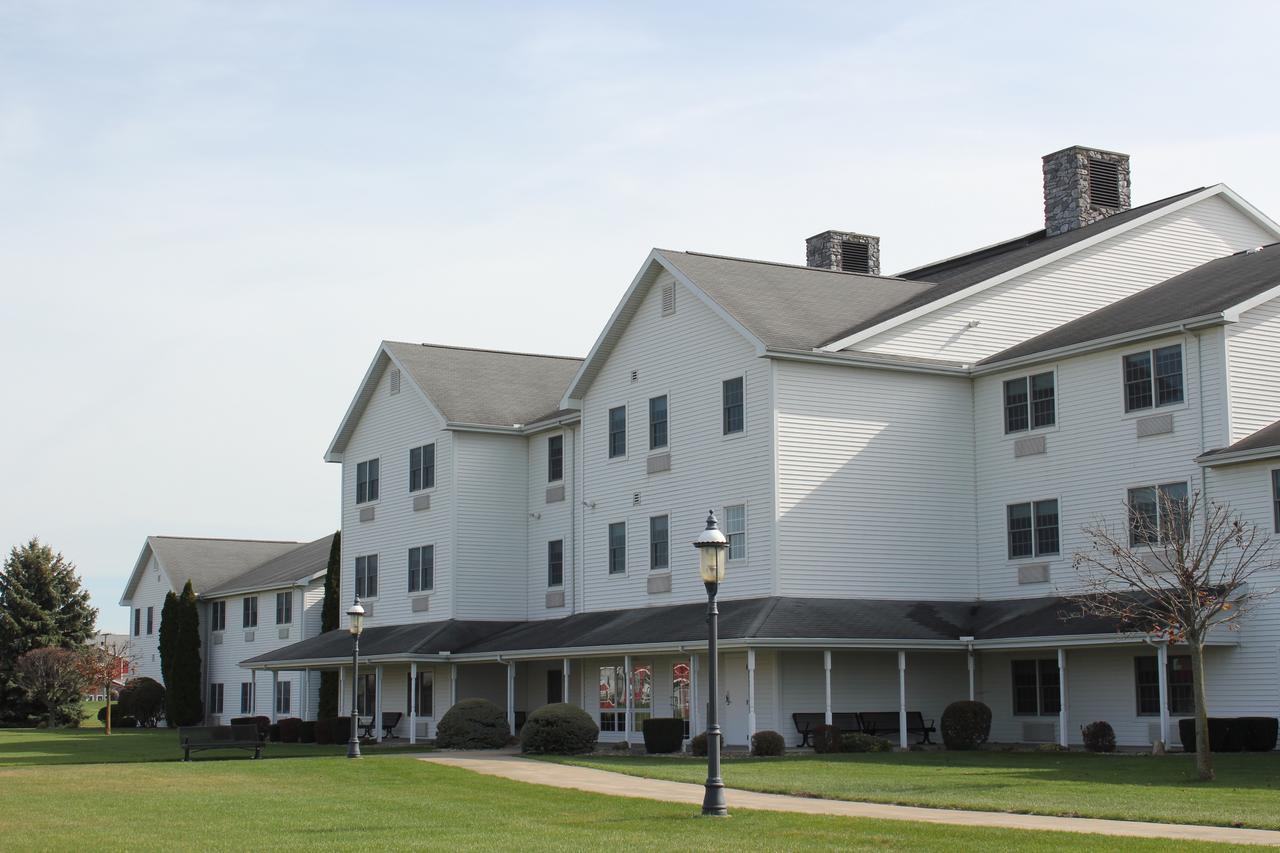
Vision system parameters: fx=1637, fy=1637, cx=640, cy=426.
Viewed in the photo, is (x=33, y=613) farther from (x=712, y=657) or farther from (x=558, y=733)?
(x=712, y=657)

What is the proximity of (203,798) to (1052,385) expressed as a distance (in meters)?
20.5

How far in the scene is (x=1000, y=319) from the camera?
38812mm

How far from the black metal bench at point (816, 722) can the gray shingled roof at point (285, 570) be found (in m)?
28.5

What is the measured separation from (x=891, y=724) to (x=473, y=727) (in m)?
9.98

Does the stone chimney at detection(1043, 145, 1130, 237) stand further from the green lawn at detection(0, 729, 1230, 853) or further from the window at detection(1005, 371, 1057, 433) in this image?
the green lawn at detection(0, 729, 1230, 853)

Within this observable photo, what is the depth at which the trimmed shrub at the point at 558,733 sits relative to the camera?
114 feet

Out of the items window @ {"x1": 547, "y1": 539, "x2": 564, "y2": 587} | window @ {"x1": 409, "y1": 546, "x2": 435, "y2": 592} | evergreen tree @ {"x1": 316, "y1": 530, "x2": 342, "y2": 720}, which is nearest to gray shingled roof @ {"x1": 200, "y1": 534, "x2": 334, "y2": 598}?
evergreen tree @ {"x1": 316, "y1": 530, "x2": 342, "y2": 720}

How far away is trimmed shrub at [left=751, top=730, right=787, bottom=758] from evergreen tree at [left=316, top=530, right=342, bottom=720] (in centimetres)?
2361

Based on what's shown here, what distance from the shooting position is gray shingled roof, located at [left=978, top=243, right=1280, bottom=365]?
33594mm

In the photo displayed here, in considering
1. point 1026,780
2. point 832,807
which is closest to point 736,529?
point 1026,780

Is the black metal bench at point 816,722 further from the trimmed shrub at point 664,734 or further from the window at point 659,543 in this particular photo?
the window at point 659,543

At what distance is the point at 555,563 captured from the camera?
149ft

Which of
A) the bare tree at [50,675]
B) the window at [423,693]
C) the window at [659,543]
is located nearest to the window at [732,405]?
the window at [659,543]

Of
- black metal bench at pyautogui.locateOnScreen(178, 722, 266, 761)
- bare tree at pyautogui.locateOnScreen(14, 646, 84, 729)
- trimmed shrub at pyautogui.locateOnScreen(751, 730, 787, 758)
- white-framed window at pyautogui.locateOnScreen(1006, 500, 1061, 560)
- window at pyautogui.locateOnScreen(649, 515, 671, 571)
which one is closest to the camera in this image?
trimmed shrub at pyautogui.locateOnScreen(751, 730, 787, 758)
